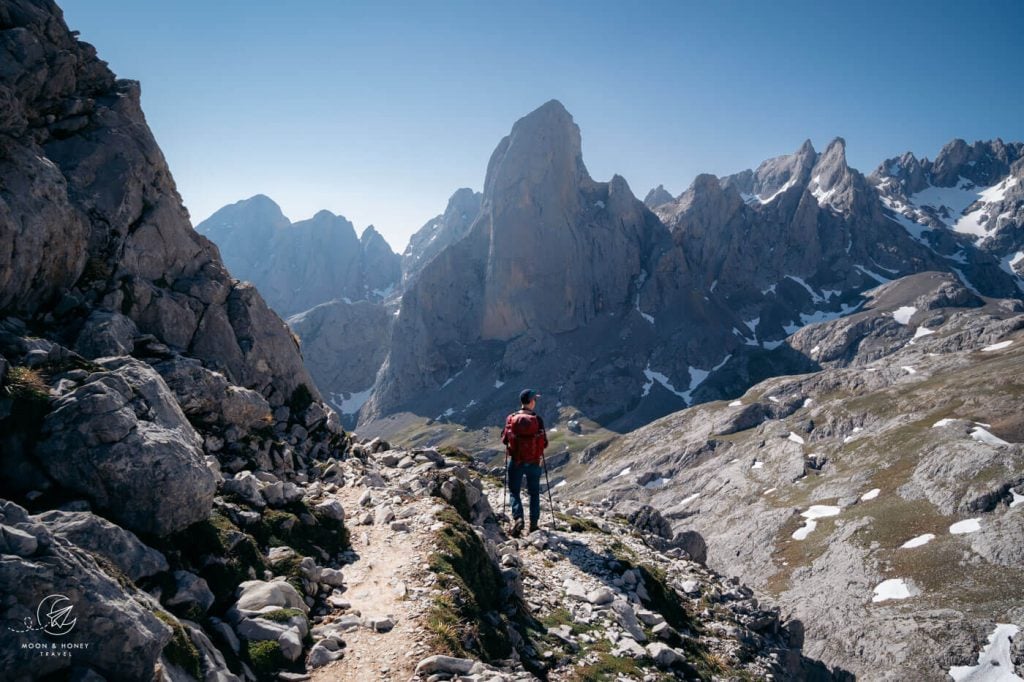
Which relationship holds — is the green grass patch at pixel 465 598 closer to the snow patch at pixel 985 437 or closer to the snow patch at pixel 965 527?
the snow patch at pixel 965 527

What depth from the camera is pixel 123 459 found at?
10828 millimetres

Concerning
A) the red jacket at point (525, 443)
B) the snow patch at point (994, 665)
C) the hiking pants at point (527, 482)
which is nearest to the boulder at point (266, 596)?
the red jacket at point (525, 443)

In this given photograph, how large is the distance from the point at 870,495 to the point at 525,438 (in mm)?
115693

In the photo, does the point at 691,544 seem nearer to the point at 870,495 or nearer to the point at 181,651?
the point at 181,651

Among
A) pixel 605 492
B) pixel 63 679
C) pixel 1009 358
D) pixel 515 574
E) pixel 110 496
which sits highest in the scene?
pixel 110 496

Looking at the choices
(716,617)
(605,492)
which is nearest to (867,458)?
(605,492)

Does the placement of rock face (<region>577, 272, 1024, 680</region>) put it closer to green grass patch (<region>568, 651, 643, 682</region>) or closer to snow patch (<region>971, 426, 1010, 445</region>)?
snow patch (<region>971, 426, 1010, 445</region>)

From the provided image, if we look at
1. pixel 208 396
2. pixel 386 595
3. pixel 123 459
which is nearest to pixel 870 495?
pixel 386 595

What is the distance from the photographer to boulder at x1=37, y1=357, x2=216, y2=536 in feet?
34.6

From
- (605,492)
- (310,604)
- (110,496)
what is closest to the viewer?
(110,496)

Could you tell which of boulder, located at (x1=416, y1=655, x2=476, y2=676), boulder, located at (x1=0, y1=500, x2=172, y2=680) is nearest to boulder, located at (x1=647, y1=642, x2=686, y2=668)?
boulder, located at (x1=416, y1=655, x2=476, y2=676)

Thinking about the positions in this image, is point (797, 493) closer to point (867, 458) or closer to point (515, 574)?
point (867, 458)

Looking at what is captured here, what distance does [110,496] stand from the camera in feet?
34.9

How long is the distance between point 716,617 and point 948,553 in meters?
77.6
